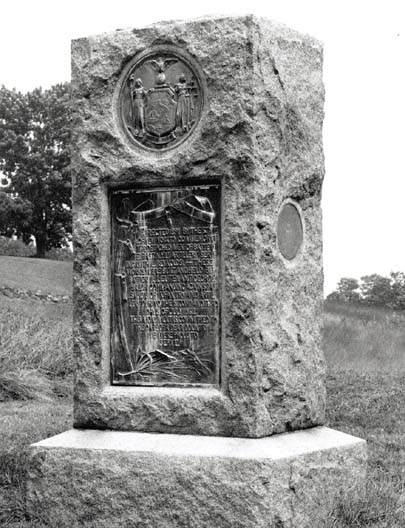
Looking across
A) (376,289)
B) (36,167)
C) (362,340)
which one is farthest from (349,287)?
(36,167)

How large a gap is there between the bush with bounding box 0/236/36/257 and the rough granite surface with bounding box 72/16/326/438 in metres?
36.6

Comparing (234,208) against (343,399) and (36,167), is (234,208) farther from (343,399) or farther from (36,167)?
(36,167)

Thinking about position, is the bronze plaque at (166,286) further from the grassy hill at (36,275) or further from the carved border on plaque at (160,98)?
the grassy hill at (36,275)

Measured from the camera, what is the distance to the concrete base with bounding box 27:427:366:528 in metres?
5.39

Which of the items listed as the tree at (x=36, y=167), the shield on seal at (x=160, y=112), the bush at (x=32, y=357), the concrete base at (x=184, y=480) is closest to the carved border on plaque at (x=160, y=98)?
the shield on seal at (x=160, y=112)

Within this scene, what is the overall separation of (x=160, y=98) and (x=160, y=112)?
0.30 ft

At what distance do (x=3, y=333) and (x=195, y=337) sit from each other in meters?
7.99

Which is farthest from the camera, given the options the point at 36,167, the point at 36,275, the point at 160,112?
the point at 36,167

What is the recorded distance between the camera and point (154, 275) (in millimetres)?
5953

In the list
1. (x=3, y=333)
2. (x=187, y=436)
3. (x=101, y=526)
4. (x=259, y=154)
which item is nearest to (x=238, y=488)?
(x=187, y=436)

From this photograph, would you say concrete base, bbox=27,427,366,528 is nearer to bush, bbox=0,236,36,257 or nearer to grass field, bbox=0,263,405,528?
grass field, bbox=0,263,405,528

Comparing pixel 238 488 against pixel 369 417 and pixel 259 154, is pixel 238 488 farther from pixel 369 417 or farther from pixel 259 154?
pixel 369 417

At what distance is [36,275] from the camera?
86.7 feet

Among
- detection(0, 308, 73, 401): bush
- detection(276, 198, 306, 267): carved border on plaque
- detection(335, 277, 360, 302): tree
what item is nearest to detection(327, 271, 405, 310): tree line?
detection(335, 277, 360, 302): tree
